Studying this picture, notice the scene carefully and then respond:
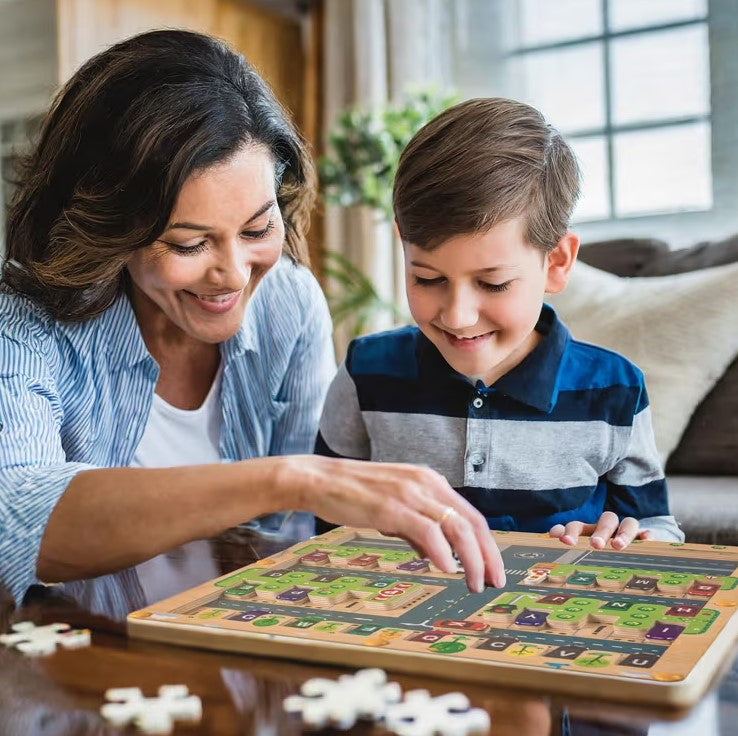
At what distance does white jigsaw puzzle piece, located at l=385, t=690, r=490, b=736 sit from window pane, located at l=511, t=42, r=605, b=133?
13.0 feet

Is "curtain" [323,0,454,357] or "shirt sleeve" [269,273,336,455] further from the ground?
"curtain" [323,0,454,357]

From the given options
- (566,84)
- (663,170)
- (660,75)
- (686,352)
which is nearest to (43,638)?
(686,352)

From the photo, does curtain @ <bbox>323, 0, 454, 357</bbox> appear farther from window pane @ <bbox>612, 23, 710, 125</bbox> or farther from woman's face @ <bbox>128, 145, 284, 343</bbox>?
woman's face @ <bbox>128, 145, 284, 343</bbox>

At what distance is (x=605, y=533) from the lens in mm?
1177

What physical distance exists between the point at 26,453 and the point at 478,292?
61cm

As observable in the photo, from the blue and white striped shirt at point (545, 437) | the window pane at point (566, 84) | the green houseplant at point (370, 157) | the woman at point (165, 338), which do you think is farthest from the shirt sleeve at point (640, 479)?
the window pane at point (566, 84)

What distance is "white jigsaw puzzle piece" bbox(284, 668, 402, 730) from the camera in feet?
2.40

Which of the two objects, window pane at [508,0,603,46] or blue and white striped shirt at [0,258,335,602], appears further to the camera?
window pane at [508,0,603,46]

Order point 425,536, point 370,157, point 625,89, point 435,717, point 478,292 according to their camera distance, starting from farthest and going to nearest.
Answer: point 625,89, point 370,157, point 478,292, point 425,536, point 435,717

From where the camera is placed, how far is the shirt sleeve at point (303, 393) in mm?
1892

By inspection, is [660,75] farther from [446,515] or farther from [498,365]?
[446,515]

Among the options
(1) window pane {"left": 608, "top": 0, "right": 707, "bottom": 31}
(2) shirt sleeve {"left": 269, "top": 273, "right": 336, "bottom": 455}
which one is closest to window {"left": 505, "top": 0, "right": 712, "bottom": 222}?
(1) window pane {"left": 608, "top": 0, "right": 707, "bottom": 31}

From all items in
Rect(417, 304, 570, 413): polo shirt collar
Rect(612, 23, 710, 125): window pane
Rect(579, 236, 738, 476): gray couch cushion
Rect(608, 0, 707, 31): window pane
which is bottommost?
Rect(579, 236, 738, 476): gray couch cushion

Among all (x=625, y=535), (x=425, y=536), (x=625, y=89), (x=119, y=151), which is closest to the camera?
(x=425, y=536)
